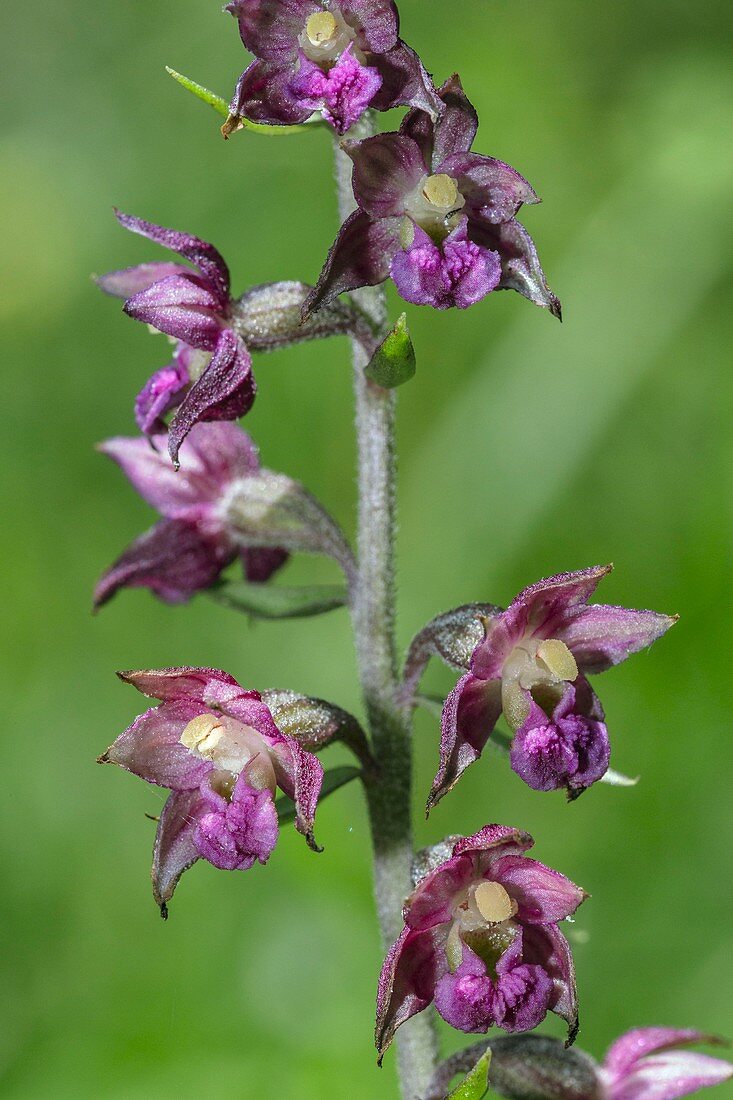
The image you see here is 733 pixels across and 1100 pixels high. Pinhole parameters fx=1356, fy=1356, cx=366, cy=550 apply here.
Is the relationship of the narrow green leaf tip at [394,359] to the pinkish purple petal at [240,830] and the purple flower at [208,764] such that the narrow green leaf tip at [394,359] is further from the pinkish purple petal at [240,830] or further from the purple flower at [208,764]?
the pinkish purple petal at [240,830]

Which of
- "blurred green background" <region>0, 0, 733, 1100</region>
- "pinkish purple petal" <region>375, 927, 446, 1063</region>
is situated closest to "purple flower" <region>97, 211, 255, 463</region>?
"pinkish purple petal" <region>375, 927, 446, 1063</region>

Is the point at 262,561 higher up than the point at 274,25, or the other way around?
the point at 274,25

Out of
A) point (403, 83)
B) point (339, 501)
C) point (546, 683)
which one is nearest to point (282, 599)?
point (546, 683)

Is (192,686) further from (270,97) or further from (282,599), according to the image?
(270,97)

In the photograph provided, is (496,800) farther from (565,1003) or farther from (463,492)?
(565,1003)

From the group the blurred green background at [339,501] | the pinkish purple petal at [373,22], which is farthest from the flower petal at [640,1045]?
the pinkish purple petal at [373,22]

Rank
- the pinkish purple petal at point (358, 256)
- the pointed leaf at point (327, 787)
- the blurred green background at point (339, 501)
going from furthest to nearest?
the blurred green background at point (339, 501) → the pointed leaf at point (327, 787) → the pinkish purple petal at point (358, 256)

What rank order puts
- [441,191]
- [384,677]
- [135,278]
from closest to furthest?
[441,191], [384,677], [135,278]
